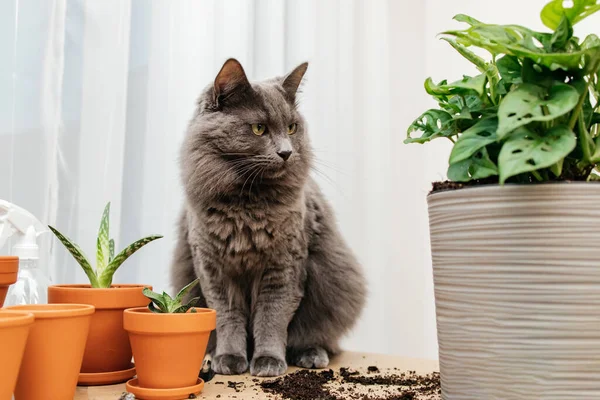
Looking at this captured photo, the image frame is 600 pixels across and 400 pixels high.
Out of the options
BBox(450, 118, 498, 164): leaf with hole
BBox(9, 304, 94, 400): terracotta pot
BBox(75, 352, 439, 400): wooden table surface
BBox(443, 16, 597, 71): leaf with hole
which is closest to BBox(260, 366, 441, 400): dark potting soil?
BBox(75, 352, 439, 400): wooden table surface

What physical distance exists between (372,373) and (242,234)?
441 mm

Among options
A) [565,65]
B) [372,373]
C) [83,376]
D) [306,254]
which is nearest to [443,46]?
[306,254]

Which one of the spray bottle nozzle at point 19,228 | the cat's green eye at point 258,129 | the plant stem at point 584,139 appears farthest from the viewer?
the cat's green eye at point 258,129

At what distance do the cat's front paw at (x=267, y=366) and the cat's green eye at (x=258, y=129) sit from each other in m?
0.52

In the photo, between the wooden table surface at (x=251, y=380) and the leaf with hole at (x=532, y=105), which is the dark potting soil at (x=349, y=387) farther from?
the leaf with hole at (x=532, y=105)

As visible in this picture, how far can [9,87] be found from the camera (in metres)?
1.44

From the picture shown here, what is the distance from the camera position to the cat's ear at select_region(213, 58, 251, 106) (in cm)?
120

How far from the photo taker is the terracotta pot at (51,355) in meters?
0.77

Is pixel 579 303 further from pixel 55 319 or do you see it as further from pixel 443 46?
A: pixel 443 46

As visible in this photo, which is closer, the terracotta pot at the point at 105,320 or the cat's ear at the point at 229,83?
the terracotta pot at the point at 105,320

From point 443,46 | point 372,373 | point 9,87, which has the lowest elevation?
point 372,373

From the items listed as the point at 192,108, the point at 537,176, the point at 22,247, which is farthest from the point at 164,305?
the point at 192,108

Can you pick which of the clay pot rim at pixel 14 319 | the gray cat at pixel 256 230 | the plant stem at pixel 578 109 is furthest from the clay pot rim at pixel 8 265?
the plant stem at pixel 578 109

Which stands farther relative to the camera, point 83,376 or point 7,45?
point 7,45
